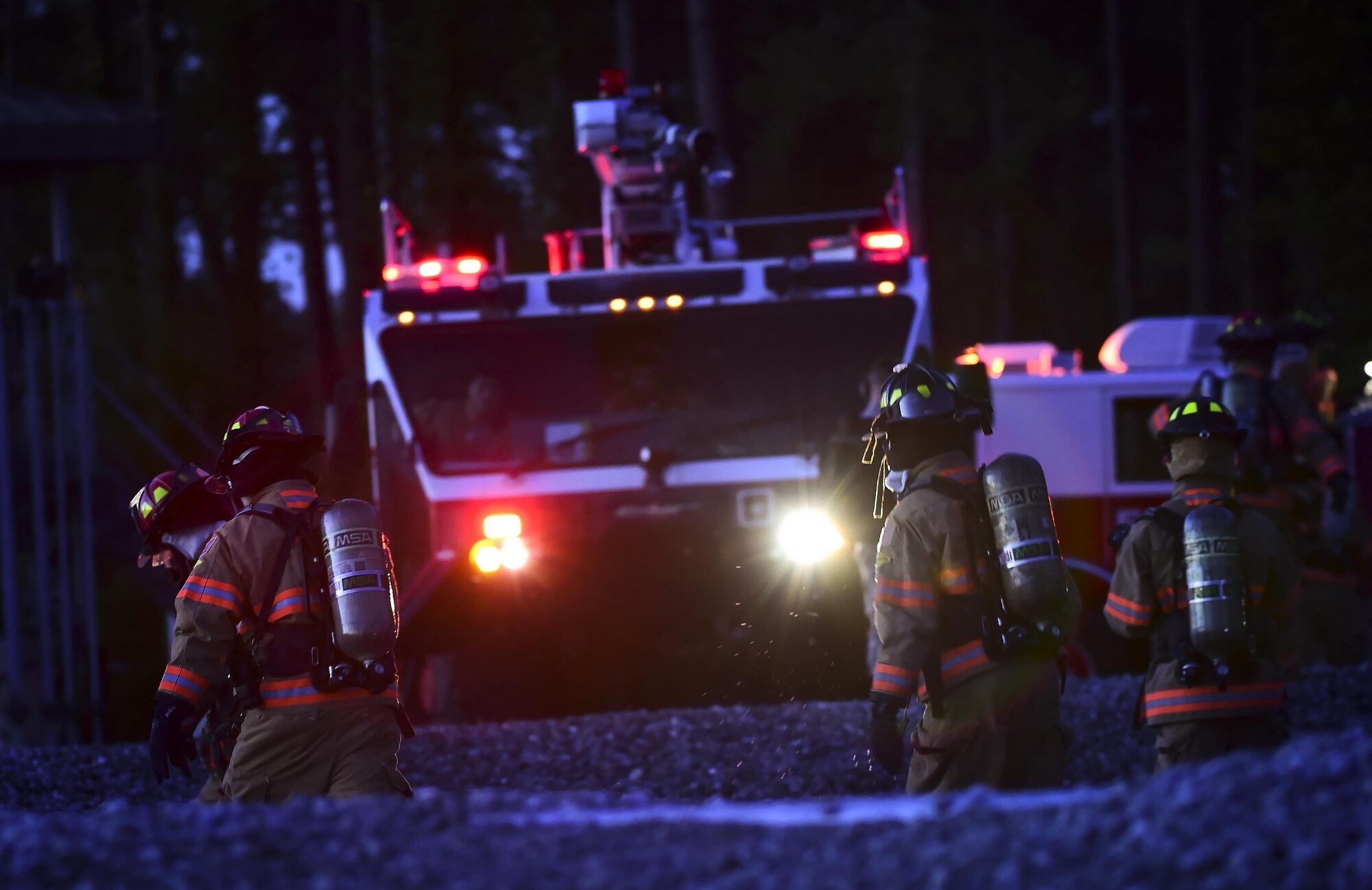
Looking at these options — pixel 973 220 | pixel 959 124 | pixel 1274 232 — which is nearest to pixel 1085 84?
pixel 959 124

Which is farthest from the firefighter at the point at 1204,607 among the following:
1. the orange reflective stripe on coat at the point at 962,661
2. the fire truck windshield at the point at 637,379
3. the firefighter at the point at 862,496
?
the fire truck windshield at the point at 637,379

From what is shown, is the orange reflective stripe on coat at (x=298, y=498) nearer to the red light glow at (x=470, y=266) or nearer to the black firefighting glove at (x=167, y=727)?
the black firefighting glove at (x=167, y=727)

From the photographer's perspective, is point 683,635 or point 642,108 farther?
point 642,108

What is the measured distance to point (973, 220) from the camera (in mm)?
44781

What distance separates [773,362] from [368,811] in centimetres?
519

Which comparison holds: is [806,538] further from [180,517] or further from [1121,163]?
[1121,163]

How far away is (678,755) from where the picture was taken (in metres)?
7.86

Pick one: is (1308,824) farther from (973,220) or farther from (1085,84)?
(973,220)

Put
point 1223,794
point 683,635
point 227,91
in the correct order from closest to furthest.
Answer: point 1223,794 < point 683,635 < point 227,91

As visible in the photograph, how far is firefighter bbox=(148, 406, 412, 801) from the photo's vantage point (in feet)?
15.7

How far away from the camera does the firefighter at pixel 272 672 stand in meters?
4.78

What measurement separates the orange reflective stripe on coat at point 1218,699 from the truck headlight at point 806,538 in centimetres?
312

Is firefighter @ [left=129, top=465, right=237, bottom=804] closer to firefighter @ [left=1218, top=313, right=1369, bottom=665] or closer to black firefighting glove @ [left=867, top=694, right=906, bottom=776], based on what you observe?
black firefighting glove @ [left=867, top=694, right=906, bottom=776]

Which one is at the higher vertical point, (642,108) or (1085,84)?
(1085,84)
